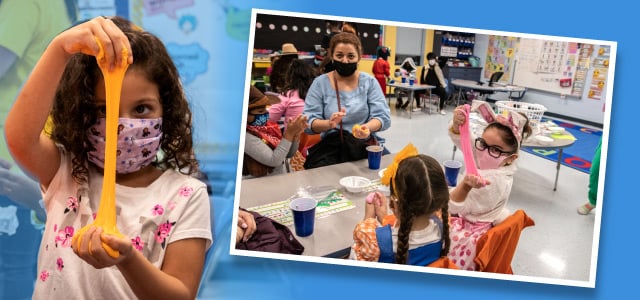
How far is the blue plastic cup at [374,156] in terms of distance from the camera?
44.5 inches

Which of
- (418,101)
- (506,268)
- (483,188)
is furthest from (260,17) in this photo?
(506,268)

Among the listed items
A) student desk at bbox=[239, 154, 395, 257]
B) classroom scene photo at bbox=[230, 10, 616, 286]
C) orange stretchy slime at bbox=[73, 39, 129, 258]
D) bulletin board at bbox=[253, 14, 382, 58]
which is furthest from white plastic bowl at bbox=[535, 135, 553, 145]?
orange stretchy slime at bbox=[73, 39, 129, 258]

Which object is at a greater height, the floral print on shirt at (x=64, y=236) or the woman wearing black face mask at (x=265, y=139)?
the woman wearing black face mask at (x=265, y=139)

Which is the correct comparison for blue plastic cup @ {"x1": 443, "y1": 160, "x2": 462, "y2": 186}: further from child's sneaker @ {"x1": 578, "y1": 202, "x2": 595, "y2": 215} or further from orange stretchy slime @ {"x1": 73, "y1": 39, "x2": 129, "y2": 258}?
orange stretchy slime @ {"x1": 73, "y1": 39, "x2": 129, "y2": 258}

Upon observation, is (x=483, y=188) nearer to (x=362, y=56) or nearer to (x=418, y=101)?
(x=418, y=101)

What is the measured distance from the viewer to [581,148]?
1.06 metres

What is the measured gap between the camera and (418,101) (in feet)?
3.67

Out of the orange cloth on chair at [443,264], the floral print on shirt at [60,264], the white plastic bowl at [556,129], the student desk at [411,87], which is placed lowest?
the orange cloth on chair at [443,264]

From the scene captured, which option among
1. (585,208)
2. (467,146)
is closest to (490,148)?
(467,146)

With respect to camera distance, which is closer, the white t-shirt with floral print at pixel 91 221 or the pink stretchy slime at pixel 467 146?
the white t-shirt with floral print at pixel 91 221

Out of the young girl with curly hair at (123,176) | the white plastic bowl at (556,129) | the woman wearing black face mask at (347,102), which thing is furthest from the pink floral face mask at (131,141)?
the white plastic bowl at (556,129)

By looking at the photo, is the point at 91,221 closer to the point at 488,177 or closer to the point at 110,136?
the point at 110,136

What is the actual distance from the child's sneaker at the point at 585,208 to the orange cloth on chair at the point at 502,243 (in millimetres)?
125

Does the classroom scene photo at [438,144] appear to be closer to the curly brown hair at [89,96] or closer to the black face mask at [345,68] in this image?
the black face mask at [345,68]
